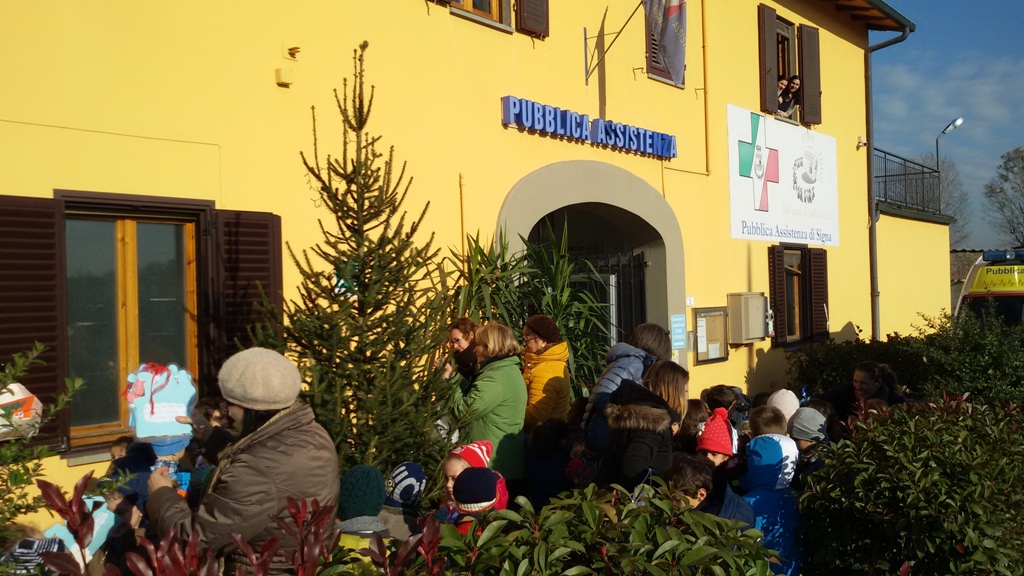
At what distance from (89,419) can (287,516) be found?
2947 mm

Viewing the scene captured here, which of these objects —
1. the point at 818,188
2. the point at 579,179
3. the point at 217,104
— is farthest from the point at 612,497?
the point at 818,188

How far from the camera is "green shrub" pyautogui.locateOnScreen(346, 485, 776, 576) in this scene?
2.71 meters

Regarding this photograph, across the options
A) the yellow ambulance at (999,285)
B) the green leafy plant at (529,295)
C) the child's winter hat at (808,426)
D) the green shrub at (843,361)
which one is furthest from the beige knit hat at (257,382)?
the yellow ambulance at (999,285)

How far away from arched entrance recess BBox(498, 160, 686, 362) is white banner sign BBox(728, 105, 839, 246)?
1.69 meters

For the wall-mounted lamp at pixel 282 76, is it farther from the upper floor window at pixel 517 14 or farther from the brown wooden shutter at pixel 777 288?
the brown wooden shutter at pixel 777 288

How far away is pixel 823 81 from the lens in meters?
14.1

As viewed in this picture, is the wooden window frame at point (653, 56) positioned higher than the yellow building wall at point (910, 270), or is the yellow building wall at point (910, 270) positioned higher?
the wooden window frame at point (653, 56)

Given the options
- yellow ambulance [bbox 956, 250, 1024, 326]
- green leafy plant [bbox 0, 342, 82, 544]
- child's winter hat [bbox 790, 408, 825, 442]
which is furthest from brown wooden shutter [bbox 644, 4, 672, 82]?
green leafy plant [bbox 0, 342, 82, 544]

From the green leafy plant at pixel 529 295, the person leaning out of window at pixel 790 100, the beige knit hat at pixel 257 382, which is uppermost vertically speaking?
the person leaning out of window at pixel 790 100

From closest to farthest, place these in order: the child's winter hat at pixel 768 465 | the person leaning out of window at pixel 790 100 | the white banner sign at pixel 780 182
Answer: the child's winter hat at pixel 768 465
the white banner sign at pixel 780 182
the person leaning out of window at pixel 790 100

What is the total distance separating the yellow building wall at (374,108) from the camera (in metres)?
5.19

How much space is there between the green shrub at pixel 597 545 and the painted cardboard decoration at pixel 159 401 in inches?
A: 62.8

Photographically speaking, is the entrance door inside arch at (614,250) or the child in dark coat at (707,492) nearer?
the child in dark coat at (707,492)

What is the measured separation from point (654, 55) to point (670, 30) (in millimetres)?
380
